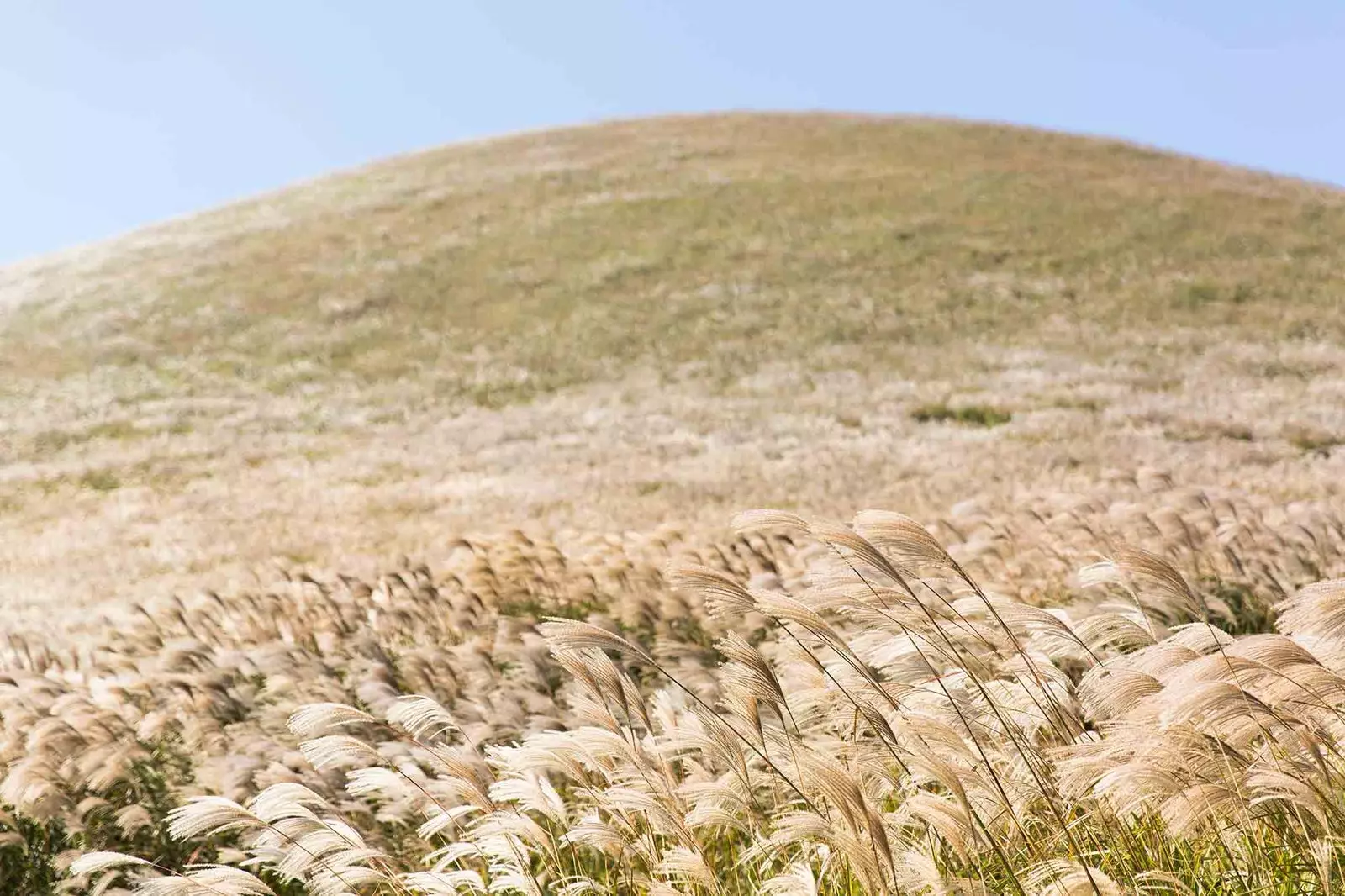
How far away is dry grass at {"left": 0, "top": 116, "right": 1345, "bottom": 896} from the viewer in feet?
8.77

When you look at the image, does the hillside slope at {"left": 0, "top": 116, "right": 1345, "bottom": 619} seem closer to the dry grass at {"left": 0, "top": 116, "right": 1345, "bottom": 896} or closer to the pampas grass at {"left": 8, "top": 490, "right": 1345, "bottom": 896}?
the dry grass at {"left": 0, "top": 116, "right": 1345, "bottom": 896}

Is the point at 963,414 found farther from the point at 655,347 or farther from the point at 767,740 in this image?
the point at 767,740

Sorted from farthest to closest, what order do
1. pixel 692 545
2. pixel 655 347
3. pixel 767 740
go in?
1. pixel 655 347
2. pixel 692 545
3. pixel 767 740

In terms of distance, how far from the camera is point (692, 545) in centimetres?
725

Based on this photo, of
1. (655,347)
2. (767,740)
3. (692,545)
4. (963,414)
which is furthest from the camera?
(655,347)

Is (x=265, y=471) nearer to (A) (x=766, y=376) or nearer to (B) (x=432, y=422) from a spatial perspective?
(B) (x=432, y=422)

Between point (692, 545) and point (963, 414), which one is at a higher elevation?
point (692, 545)

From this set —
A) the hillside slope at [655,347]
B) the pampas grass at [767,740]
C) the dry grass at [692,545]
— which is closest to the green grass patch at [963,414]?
the hillside slope at [655,347]

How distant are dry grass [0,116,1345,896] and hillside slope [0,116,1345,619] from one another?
0.17 m

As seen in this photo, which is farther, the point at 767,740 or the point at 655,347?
the point at 655,347

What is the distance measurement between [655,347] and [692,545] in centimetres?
1748

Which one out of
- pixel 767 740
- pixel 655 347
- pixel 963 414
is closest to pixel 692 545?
pixel 767 740

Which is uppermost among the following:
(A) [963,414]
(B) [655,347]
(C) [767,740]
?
(B) [655,347]

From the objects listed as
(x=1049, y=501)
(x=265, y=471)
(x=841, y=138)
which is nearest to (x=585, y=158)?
(x=841, y=138)
